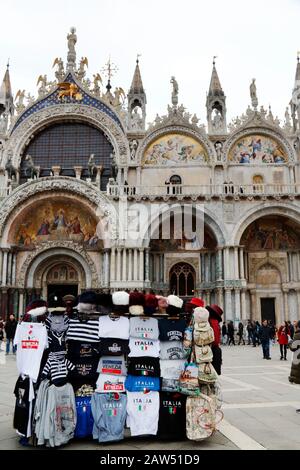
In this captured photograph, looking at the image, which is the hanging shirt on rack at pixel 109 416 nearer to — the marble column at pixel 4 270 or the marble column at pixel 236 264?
the marble column at pixel 236 264

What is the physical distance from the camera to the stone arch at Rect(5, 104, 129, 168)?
86.9 ft

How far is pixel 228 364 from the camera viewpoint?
14141mm

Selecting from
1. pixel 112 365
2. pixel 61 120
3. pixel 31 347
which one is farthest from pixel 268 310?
pixel 31 347

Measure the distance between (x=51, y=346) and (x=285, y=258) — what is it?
70.1 feet

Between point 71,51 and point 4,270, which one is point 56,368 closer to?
point 4,270

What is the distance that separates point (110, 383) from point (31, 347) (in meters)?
1.18

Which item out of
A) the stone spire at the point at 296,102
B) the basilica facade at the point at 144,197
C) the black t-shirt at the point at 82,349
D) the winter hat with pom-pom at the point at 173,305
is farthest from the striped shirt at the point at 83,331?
the stone spire at the point at 296,102

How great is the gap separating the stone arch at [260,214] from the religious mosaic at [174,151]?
16.3ft

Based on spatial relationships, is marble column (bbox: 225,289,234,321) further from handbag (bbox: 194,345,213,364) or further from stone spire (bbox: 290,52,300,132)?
handbag (bbox: 194,345,213,364)

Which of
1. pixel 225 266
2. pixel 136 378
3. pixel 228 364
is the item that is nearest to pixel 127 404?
pixel 136 378

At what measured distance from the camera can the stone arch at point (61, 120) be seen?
86.9ft

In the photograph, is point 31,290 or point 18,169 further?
point 18,169

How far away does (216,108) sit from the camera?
89.7 ft
